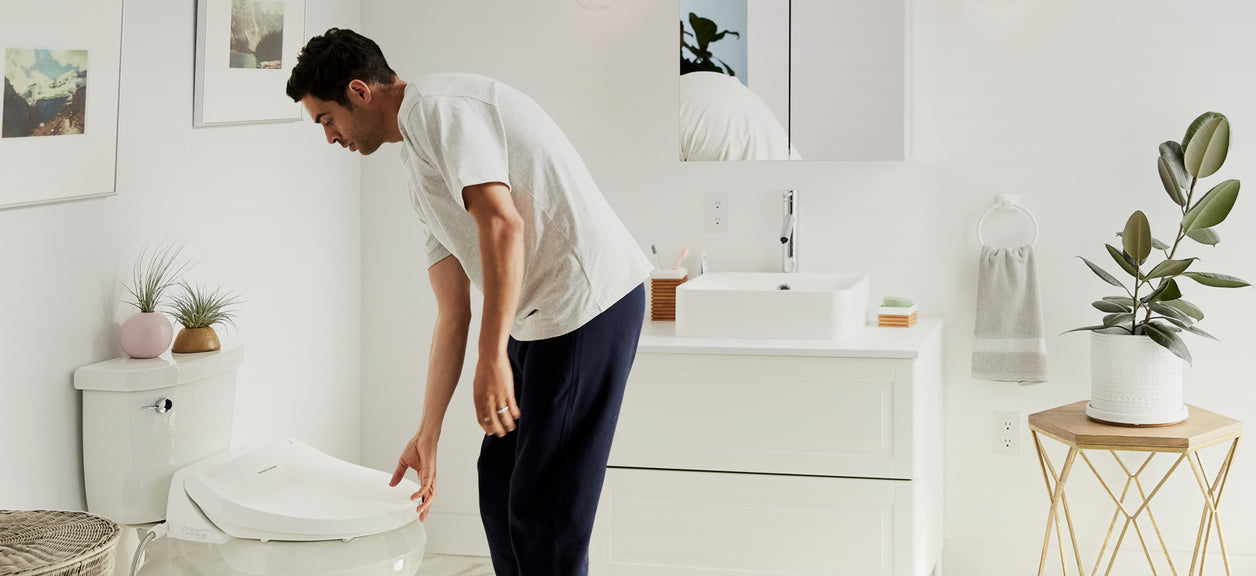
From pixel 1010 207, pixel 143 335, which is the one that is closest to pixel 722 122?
pixel 1010 207

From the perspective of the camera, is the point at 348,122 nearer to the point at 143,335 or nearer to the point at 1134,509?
the point at 143,335

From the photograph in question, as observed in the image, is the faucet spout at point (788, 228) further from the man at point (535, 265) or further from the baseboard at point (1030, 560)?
Answer: the man at point (535, 265)

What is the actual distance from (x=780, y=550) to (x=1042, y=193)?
110 cm

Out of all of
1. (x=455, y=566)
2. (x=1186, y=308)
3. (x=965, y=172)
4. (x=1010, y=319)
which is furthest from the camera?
(x=455, y=566)

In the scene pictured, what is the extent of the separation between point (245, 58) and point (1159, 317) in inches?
80.5

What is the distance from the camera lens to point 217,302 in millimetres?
2209

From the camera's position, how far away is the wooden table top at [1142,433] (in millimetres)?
→ 2186

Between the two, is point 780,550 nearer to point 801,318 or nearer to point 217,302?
point 801,318

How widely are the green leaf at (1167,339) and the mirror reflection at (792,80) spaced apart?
67 centimetres

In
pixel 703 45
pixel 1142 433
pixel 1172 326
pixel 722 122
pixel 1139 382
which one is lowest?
pixel 1142 433

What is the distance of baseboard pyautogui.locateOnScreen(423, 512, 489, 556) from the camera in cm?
298

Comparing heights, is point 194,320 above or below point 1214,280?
below

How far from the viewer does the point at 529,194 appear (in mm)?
1443

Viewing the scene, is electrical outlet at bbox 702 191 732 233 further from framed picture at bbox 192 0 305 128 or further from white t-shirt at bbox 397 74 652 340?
white t-shirt at bbox 397 74 652 340
